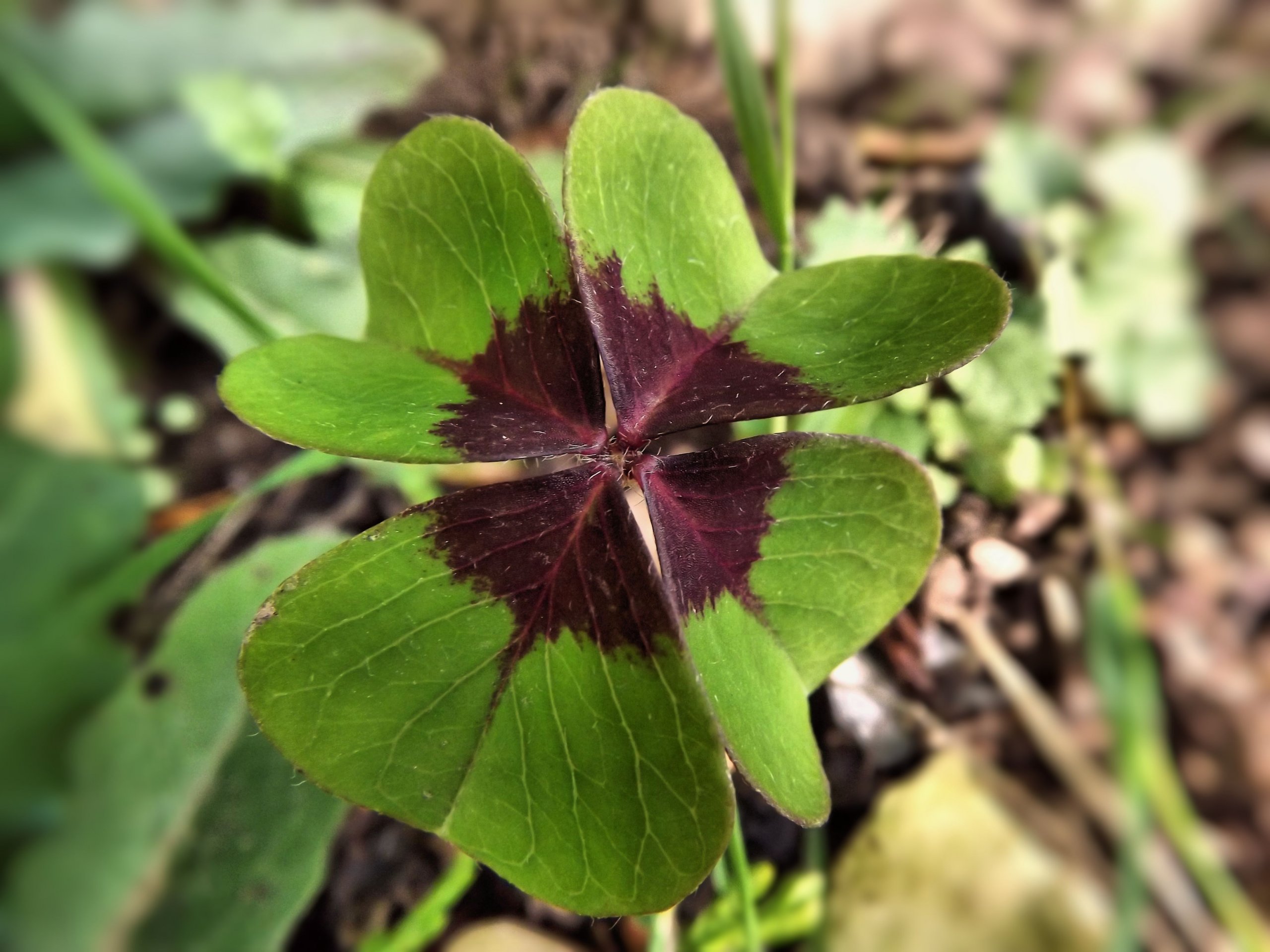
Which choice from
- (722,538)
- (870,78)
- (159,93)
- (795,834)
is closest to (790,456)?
(722,538)

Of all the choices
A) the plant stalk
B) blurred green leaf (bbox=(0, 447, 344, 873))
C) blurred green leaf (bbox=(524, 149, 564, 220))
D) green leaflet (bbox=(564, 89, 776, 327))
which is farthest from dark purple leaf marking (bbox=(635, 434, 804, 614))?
the plant stalk

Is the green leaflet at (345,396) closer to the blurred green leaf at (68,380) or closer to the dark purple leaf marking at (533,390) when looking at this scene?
the dark purple leaf marking at (533,390)

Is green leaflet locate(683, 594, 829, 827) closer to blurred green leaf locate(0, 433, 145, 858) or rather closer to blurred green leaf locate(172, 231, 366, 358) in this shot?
blurred green leaf locate(172, 231, 366, 358)

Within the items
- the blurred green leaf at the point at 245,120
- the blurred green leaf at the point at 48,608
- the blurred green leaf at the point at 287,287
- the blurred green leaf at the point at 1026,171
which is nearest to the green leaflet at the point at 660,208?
the blurred green leaf at the point at 287,287

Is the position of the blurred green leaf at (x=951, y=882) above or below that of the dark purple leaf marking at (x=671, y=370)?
below

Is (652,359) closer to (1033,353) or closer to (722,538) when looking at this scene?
(722,538)

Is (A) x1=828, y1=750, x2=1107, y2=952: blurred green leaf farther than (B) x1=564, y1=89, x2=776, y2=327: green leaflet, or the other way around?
(A) x1=828, y1=750, x2=1107, y2=952: blurred green leaf
